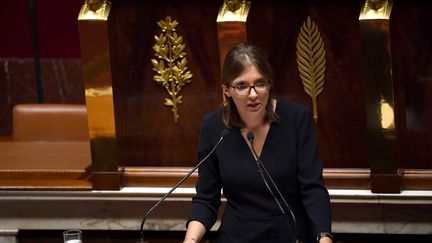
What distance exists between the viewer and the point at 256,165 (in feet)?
10.1

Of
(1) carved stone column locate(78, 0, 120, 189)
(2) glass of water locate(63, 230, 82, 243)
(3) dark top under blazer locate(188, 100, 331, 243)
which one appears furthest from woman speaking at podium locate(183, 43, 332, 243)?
(1) carved stone column locate(78, 0, 120, 189)

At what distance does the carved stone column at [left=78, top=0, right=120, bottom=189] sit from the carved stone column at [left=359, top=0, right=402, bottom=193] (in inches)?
34.9

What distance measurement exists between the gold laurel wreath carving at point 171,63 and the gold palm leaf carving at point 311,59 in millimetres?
404

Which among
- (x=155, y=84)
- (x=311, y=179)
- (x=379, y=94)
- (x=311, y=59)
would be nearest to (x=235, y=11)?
(x=311, y=59)

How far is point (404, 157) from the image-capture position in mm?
3805

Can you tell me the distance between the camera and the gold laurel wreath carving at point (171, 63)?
3.87 meters

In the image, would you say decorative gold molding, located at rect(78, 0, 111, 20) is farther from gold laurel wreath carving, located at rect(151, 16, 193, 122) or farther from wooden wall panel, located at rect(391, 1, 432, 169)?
wooden wall panel, located at rect(391, 1, 432, 169)

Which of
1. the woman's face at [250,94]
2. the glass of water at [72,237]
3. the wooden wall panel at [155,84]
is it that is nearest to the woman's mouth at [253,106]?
the woman's face at [250,94]

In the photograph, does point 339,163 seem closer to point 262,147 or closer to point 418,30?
point 418,30

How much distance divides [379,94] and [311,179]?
30.3 inches

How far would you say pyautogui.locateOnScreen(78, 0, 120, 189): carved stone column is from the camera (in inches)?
152

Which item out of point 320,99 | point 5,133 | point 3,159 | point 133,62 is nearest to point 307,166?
point 320,99

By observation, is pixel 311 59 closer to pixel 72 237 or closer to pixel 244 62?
pixel 244 62

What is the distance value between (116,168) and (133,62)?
378 millimetres
